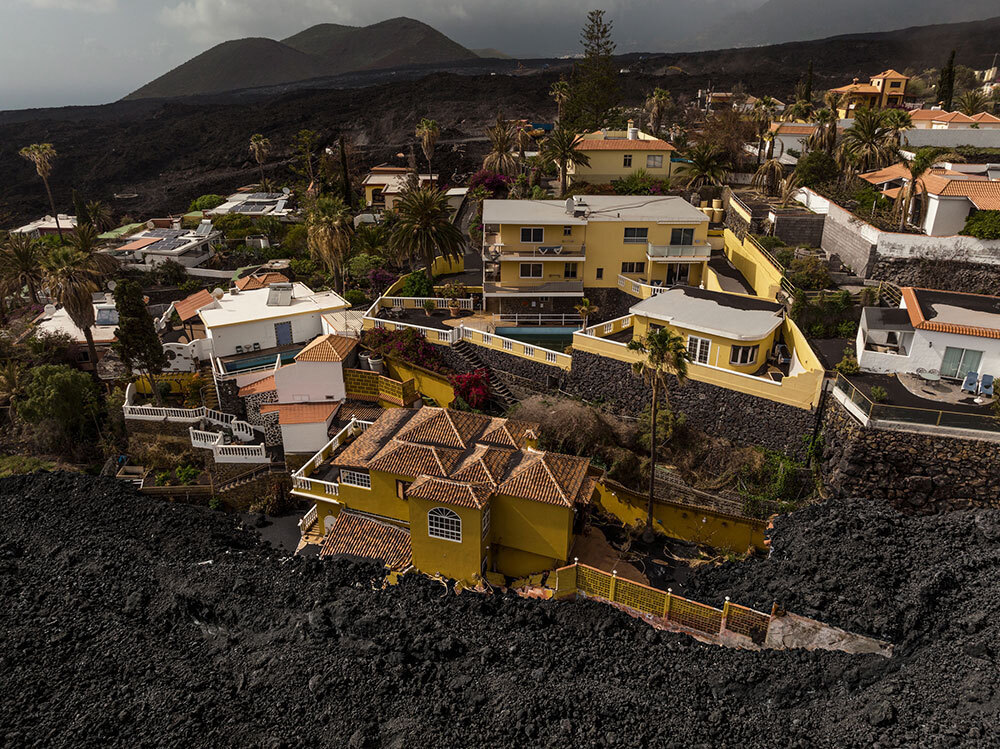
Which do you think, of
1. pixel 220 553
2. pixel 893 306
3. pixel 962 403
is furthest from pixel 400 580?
pixel 893 306

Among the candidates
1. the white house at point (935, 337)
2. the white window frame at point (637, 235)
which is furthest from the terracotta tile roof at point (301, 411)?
the white house at point (935, 337)

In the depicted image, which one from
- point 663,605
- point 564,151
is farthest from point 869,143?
point 663,605

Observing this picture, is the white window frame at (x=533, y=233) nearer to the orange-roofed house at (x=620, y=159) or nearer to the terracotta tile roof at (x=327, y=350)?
the terracotta tile roof at (x=327, y=350)

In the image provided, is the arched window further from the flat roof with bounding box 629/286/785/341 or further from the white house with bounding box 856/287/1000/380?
the white house with bounding box 856/287/1000/380

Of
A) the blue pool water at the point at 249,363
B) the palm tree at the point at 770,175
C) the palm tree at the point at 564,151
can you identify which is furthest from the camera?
the palm tree at the point at 564,151

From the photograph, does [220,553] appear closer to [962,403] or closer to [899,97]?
[962,403]
